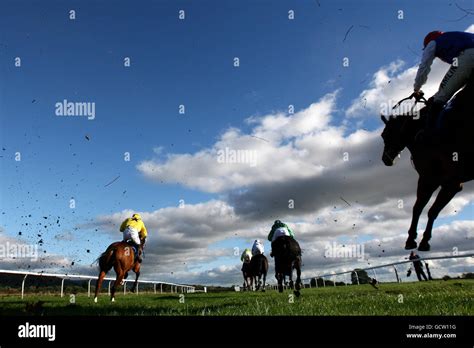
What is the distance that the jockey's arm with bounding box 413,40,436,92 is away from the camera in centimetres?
440

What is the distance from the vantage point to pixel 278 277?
42.0ft

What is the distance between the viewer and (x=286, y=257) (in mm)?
12461

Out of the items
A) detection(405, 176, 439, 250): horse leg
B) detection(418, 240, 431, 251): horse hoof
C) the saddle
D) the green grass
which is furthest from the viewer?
the saddle

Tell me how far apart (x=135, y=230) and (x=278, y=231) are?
4.63 m

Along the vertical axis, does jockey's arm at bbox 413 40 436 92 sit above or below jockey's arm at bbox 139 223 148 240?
above

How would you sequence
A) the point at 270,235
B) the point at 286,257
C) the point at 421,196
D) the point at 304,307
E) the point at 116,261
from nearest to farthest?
1. the point at 421,196
2. the point at 304,307
3. the point at 116,261
4. the point at 286,257
5. the point at 270,235

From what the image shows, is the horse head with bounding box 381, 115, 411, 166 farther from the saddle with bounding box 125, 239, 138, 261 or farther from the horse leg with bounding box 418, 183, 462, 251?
the saddle with bounding box 125, 239, 138, 261

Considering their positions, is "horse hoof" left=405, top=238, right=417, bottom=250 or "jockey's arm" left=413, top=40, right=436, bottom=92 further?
"jockey's arm" left=413, top=40, right=436, bottom=92

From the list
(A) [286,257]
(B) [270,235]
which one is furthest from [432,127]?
(B) [270,235]

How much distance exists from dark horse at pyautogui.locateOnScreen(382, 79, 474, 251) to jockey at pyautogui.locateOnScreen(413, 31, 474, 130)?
117 mm

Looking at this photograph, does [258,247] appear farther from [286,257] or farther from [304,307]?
[304,307]

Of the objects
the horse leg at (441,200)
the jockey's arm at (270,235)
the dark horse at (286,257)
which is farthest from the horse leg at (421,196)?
the jockey's arm at (270,235)

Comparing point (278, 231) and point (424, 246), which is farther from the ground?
point (278, 231)

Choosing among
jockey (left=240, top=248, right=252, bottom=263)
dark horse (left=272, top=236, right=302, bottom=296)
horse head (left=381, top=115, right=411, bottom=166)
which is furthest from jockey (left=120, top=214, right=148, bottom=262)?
jockey (left=240, top=248, right=252, bottom=263)
